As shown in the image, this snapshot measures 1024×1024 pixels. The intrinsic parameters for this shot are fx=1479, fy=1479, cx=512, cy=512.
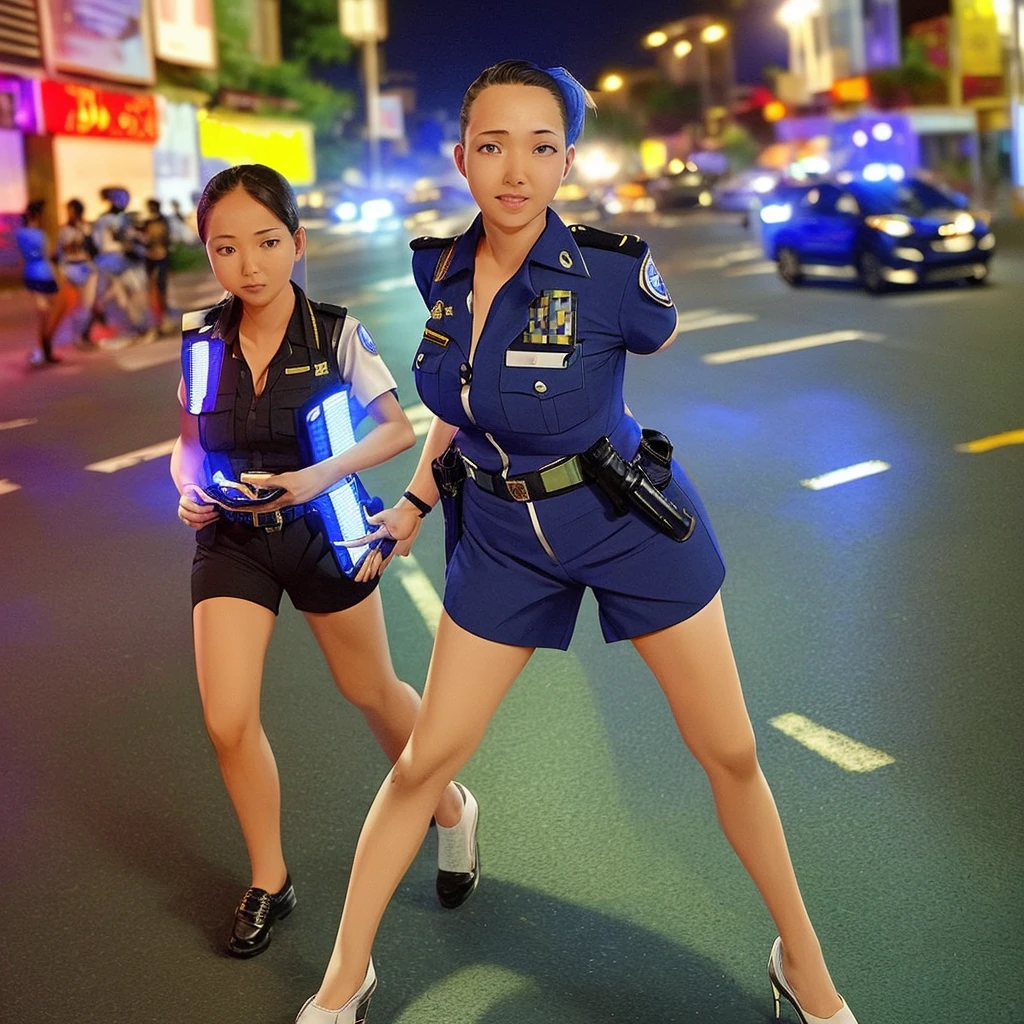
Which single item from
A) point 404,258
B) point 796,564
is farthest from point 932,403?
point 404,258

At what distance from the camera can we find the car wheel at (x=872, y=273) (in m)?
20.5

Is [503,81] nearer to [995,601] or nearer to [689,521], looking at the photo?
[689,521]

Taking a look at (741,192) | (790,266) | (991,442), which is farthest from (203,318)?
(741,192)

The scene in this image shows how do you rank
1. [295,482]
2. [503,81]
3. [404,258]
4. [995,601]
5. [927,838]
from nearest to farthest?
[503,81], [295,482], [927,838], [995,601], [404,258]

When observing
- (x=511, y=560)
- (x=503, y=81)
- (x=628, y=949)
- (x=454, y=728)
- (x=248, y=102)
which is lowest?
(x=628, y=949)

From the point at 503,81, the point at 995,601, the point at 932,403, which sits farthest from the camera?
the point at 932,403

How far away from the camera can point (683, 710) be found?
325 centimetres

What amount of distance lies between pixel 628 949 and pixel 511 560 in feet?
4.12

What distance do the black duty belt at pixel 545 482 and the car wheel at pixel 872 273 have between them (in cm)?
1829

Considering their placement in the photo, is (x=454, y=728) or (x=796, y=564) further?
(x=796, y=564)

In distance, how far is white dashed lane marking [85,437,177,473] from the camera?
36.2 feet

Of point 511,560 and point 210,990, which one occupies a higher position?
point 511,560

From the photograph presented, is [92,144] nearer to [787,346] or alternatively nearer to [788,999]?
[787,346]

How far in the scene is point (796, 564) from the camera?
7.56 m
